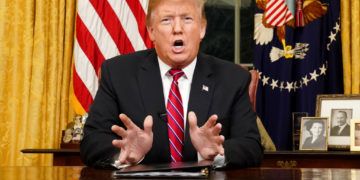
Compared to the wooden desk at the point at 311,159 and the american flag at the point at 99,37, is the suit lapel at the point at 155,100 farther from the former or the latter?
the american flag at the point at 99,37

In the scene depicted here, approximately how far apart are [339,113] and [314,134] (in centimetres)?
26

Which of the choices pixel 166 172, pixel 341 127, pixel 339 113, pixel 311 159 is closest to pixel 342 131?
pixel 341 127

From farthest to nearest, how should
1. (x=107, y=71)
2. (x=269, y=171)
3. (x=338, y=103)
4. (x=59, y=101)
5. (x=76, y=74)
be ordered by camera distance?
(x=59, y=101) < (x=76, y=74) < (x=338, y=103) < (x=107, y=71) < (x=269, y=171)

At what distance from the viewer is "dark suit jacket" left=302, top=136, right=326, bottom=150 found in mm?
4289

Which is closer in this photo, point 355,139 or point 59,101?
point 355,139

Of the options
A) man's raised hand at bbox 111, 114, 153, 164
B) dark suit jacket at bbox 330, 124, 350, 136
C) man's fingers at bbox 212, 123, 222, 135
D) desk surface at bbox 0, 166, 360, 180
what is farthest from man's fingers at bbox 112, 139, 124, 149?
dark suit jacket at bbox 330, 124, 350, 136

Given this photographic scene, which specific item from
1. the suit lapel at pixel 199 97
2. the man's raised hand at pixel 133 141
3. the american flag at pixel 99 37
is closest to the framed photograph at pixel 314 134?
the american flag at pixel 99 37

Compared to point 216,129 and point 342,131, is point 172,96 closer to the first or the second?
point 216,129

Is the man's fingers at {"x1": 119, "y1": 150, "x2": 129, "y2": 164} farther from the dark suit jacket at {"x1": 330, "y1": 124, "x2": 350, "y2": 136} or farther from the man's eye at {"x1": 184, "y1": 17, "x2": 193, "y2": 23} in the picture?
the dark suit jacket at {"x1": 330, "y1": 124, "x2": 350, "y2": 136}

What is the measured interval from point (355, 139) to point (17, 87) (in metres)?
2.64

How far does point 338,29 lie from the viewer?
4.82 metres

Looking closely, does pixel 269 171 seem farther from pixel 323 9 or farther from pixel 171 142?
pixel 323 9

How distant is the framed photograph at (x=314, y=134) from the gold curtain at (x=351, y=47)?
0.51 meters

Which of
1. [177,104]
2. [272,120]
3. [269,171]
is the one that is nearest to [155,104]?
[177,104]
